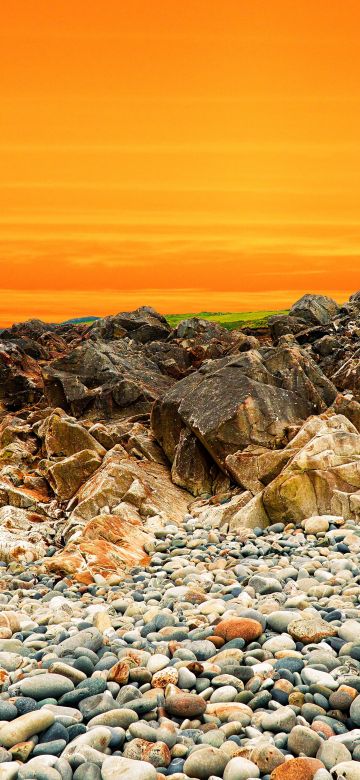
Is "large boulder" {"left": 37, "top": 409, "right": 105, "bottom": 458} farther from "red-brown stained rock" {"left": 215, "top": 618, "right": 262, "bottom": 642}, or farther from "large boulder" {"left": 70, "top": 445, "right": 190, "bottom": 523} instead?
"red-brown stained rock" {"left": 215, "top": 618, "right": 262, "bottom": 642}

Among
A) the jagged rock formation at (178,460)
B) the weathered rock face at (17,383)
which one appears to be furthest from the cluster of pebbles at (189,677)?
the weathered rock face at (17,383)

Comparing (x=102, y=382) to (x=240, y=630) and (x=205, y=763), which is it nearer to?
(x=240, y=630)

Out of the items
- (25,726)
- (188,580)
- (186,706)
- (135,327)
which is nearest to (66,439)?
(188,580)

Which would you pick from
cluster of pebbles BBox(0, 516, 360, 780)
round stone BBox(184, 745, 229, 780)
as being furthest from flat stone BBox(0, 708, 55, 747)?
round stone BBox(184, 745, 229, 780)

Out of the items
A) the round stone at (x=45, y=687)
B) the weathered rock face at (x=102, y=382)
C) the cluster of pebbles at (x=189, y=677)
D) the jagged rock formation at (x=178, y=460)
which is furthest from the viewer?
the weathered rock face at (x=102, y=382)

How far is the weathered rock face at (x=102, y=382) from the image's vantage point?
29562 mm

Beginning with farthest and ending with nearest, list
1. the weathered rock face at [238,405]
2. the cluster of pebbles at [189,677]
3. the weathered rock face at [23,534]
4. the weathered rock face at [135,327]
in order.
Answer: the weathered rock face at [135,327]
the weathered rock face at [238,405]
the weathered rock face at [23,534]
the cluster of pebbles at [189,677]

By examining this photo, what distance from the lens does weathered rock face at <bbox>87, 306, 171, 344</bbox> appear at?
50.5 meters

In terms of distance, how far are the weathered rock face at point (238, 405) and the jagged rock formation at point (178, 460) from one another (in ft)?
0.12

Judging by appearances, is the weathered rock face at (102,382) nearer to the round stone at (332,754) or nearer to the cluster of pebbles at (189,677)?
the cluster of pebbles at (189,677)

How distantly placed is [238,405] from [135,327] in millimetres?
34781

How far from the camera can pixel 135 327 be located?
2111 inches

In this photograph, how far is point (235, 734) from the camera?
278 inches

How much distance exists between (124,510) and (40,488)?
15.6 feet
